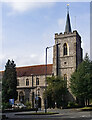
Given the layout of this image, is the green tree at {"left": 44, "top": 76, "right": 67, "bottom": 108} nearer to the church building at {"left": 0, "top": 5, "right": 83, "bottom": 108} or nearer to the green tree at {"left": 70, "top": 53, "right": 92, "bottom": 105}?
the green tree at {"left": 70, "top": 53, "right": 92, "bottom": 105}

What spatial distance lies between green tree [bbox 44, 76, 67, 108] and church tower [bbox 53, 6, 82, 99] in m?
7.34

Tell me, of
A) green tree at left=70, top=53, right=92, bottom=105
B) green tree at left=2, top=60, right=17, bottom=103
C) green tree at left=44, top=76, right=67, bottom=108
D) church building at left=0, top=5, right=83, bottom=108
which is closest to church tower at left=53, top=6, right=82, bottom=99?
church building at left=0, top=5, right=83, bottom=108

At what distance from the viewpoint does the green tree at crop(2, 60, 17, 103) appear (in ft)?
201

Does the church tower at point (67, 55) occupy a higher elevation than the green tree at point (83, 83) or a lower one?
higher

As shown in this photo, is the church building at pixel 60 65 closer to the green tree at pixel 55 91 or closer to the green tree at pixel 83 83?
the green tree at pixel 55 91

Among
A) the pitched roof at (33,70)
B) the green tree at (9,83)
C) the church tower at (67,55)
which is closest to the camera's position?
the green tree at (9,83)

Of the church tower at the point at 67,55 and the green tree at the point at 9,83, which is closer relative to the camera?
the green tree at the point at 9,83

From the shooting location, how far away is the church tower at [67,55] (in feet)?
212

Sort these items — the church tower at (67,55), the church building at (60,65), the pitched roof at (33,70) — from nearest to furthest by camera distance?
the church tower at (67,55) < the church building at (60,65) < the pitched roof at (33,70)

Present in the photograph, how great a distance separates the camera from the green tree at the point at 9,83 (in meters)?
61.3

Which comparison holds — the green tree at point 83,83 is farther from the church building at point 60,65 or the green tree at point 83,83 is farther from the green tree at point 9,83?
the green tree at point 9,83

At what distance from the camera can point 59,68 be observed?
65.9m

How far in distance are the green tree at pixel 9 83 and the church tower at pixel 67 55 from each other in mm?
12345

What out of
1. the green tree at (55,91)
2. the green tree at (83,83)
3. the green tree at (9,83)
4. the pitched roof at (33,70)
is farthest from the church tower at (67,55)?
the green tree at (9,83)
